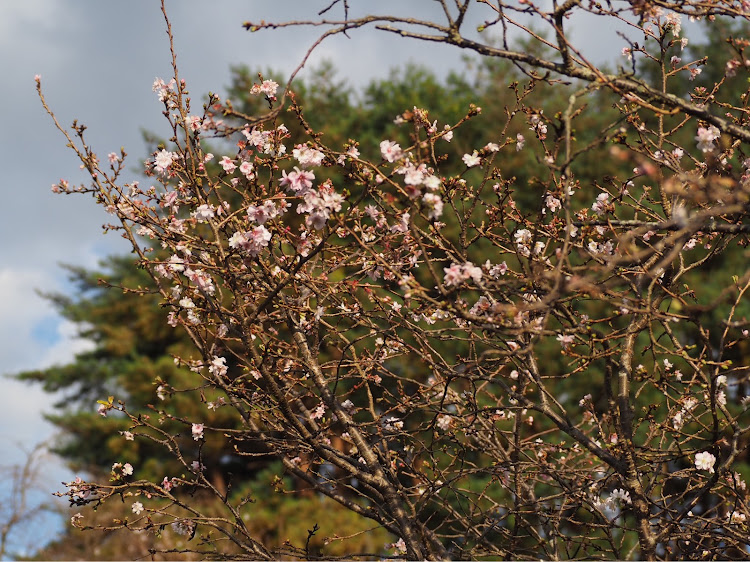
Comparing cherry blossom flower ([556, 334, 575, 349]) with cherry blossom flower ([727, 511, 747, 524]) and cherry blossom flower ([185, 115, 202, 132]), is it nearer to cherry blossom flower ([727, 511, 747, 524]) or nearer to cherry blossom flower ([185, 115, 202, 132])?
cherry blossom flower ([727, 511, 747, 524])

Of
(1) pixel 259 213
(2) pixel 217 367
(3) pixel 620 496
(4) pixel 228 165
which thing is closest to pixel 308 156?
(1) pixel 259 213

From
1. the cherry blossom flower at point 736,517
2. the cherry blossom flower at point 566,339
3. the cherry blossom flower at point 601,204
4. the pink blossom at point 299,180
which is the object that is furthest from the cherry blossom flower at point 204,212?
the cherry blossom flower at point 736,517

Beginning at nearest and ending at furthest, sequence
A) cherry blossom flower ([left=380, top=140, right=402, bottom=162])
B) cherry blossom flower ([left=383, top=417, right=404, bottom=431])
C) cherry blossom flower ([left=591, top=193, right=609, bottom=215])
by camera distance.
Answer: cherry blossom flower ([left=380, top=140, right=402, bottom=162]) < cherry blossom flower ([left=383, top=417, right=404, bottom=431]) < cherry blossom flower ([left=591, top=193, right=609, bottom=215])

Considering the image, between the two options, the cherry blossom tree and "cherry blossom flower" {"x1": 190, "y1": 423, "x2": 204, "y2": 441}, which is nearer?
the cherry blossom tree

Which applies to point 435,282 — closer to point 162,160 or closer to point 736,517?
point 162,160

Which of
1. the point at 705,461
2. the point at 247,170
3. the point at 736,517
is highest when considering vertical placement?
the point at 247,170

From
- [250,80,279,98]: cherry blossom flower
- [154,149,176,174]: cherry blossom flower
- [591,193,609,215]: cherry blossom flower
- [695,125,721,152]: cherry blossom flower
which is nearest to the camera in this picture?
[695,125,721,152]: cherry blossom flower

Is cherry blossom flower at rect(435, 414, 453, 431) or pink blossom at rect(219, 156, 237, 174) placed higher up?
pink blossom at rect(219, 156, 237, 174)

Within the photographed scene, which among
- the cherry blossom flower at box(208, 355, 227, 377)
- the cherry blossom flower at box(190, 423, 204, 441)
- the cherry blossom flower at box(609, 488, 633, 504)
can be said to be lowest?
the cherry blossom flower at box(609, 488, 633, 504)

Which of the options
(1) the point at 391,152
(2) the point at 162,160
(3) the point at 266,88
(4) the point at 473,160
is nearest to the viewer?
(1) the point at 391,152

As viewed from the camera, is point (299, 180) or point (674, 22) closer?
point (299, 180)

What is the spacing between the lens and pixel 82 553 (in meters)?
13.8

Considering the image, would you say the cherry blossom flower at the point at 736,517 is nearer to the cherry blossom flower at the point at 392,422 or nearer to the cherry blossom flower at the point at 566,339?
the cherry blossom flower at the point at 566,339

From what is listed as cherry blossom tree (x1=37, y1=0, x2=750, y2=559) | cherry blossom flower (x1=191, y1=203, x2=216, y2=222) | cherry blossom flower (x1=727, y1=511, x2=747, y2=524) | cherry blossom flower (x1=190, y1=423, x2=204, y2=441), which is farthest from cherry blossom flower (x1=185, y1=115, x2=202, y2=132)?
cherry blossom flower (x1=727, y1=511, x2=747, y2=524)
